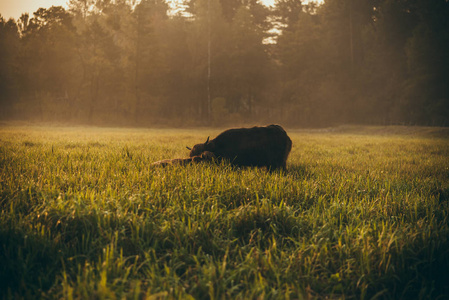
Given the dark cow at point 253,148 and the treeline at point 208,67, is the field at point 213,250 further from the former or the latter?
the treeline at point 208,67

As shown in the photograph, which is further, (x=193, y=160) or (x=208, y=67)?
(x=208, y=67)

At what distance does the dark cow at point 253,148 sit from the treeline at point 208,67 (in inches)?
1131

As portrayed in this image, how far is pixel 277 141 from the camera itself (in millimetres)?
4238

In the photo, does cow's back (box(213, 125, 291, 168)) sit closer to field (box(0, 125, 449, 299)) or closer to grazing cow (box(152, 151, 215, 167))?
grazing cow (box(152, 151, 215, 167))

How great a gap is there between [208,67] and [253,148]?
32.4 meters

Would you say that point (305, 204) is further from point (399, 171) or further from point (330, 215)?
point (399, 171)

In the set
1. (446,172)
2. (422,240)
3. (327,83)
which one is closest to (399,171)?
(446,172)

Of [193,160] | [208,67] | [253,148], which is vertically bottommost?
[193,160]

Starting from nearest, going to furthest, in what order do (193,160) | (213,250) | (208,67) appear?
(213,250)
(193,160)
(208,67)

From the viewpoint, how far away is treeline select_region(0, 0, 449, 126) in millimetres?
32969

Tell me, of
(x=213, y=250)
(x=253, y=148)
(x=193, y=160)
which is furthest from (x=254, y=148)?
(x=213, y=250)

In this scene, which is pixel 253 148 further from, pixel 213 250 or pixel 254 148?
pixel 213 250

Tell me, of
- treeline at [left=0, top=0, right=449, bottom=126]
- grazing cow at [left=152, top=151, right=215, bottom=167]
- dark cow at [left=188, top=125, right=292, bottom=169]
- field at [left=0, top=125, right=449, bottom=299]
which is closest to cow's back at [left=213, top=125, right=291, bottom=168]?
dark cow at [left=188, top=125, right=292, bottom=169]

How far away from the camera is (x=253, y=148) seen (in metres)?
4.15
